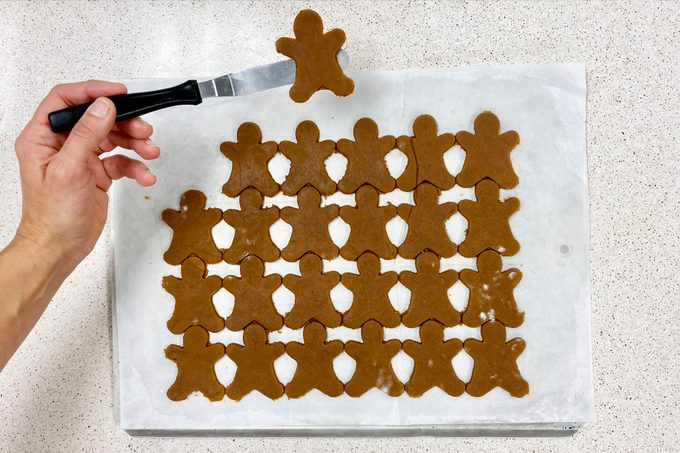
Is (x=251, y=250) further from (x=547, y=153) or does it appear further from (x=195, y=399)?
(x=547, y=153)

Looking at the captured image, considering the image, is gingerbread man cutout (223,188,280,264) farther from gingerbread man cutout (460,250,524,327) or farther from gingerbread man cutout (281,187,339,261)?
gingerbread man cutout (460,250,524,327)

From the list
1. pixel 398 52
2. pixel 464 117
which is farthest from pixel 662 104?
pixel 398 52

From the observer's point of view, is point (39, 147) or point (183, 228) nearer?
point (39, 147)

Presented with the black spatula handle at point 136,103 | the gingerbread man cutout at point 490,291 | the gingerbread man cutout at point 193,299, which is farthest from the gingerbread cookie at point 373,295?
the black spatula handle at point 136,103

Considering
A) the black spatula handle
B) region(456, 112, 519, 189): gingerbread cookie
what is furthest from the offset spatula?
region(456, 112, 519, 189): gingerbread cookie

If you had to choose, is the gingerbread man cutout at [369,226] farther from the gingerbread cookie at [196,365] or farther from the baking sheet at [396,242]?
the gingerbread cookie at [196,365]

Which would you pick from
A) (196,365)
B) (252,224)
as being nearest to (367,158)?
(252,224)
